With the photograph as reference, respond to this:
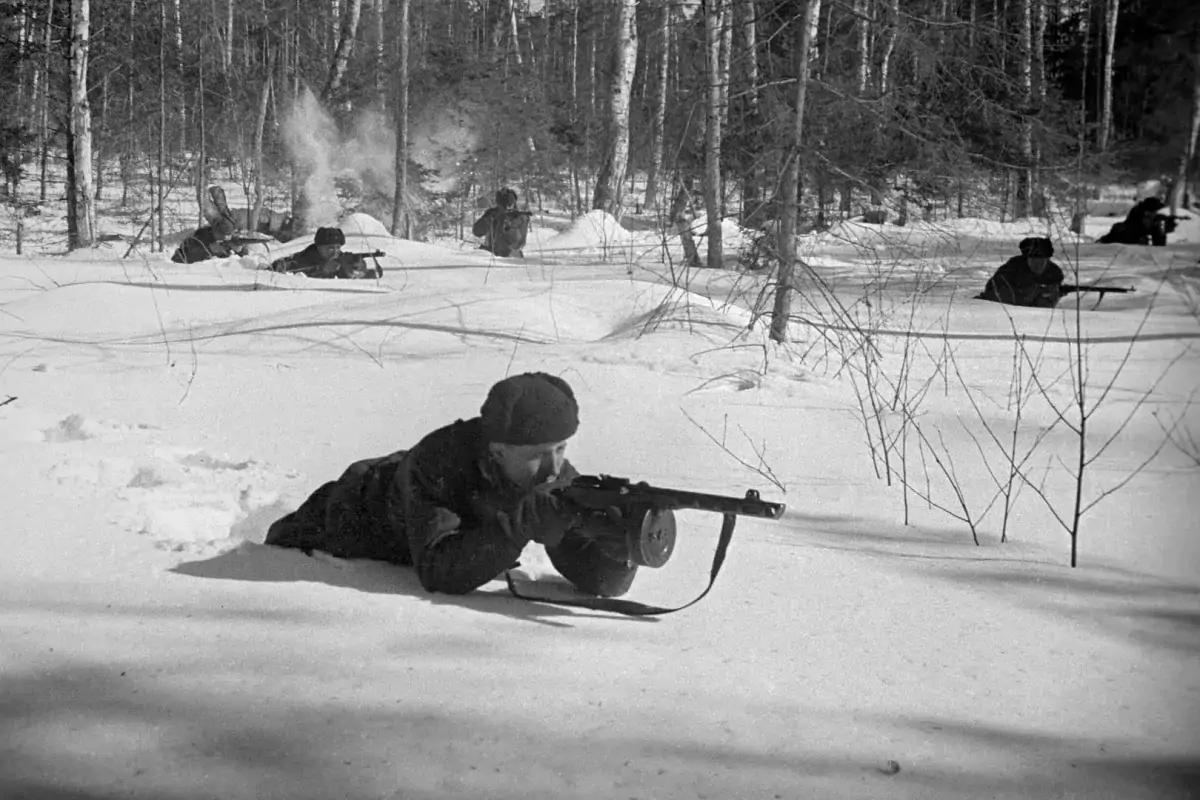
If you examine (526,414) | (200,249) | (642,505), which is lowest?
(642,505)

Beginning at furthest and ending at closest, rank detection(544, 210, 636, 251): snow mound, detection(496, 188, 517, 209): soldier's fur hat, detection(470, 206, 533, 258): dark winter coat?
detection(544, 210, 636, 251): snow mound → detection(496, 188, 517, 209): soldier's fur hat → detection(470, 206, 533, 258): dark winter coat

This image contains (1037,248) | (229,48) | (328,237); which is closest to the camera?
(1037,248)

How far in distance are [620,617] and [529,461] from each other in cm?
42

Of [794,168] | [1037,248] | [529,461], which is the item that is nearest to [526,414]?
[529,461]

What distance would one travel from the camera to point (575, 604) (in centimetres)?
274

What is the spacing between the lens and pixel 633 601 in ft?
9.23

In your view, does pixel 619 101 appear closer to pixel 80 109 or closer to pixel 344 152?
pixel 80 109

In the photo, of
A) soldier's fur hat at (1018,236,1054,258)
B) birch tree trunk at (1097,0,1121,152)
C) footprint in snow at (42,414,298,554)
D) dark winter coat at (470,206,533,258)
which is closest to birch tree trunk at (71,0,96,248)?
dark winter coat at (470,206,533,258)

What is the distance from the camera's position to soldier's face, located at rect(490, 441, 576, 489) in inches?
102

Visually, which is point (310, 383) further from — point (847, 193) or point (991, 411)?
point (847, 193)

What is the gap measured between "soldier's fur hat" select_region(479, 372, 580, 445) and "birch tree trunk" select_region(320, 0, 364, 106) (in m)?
17.4

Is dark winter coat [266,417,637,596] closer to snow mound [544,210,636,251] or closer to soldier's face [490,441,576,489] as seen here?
soldier's face [490,441,576,489]

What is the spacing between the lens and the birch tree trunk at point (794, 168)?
237 inches

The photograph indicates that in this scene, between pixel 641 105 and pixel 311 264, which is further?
pixel 641 105
